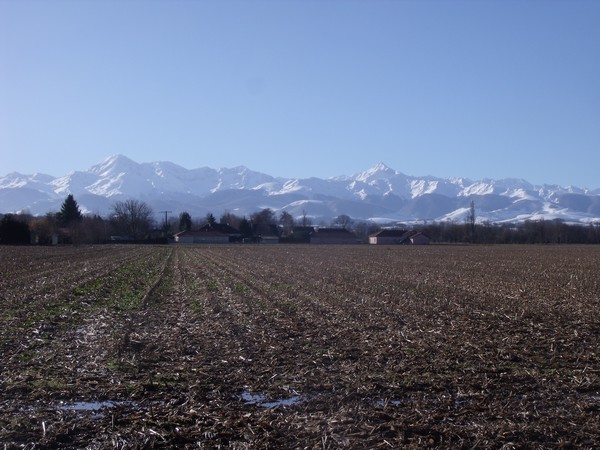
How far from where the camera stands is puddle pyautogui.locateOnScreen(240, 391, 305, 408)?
904 centimetres

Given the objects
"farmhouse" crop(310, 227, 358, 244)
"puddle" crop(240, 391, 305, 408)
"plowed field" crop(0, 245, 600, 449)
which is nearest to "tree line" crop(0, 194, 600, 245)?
"farmhouse" crop(310, 227, 358, 244)

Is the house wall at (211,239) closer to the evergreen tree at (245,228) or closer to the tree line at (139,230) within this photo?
the tree line at (139,230)

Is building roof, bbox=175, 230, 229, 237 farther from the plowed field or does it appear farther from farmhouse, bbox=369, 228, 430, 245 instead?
the plowed field

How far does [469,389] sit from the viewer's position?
31.6 feet

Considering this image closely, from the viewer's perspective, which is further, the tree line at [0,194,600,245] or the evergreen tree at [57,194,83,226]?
the evergreen tree at [57,194,83,226]

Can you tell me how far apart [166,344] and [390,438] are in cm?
685

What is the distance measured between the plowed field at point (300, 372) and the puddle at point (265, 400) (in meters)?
0.02

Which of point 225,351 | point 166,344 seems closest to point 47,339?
point 166,344

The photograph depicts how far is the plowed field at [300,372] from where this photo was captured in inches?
307

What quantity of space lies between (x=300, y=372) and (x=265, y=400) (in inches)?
64.3

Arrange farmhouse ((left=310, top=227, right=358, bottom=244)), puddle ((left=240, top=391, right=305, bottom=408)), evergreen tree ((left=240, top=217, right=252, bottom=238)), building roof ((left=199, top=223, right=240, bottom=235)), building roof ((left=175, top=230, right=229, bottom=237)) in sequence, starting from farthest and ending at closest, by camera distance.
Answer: evergreen tree ((left=240, top=217, right=252, bottom=238)), building roof ((left=199, top=223, right=240, bottom=235)), farmhouse ((left=310, top=227, right=358, bottom=244)), building roof ((left=175, top=230, right=229, bottom=237)), puddle ((left=240, top=391, right=305, bottom=408))

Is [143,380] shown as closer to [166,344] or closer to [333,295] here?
[166,344]

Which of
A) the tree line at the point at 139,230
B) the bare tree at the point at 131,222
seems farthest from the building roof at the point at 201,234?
the bare tree at the point at 131,222

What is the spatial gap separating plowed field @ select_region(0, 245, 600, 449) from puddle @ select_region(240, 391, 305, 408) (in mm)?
16
